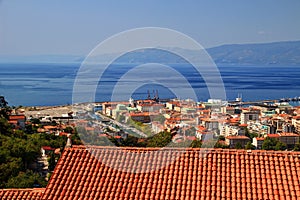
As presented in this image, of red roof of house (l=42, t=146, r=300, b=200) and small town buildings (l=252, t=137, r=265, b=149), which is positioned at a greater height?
red roof of house (l=42, t=146, r=300, b=200)

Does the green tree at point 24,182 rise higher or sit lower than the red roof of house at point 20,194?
lower

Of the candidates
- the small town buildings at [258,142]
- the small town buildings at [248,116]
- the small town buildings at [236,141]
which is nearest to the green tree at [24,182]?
the small town buildings at [236,141]

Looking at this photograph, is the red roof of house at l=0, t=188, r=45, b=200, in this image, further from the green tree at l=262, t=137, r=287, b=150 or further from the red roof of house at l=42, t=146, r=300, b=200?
the green tree at l=262, t=137, r=287, b=150

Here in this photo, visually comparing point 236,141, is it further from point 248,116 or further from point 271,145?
point 248,116

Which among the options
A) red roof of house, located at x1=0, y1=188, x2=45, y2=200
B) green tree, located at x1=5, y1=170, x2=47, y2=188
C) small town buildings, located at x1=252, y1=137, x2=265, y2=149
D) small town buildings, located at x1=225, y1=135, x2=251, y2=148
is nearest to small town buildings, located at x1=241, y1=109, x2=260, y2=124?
small town buildings, located at x1=225, y1=135, x2=251, y2=148

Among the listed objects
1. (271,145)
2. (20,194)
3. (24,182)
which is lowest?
(271,145)

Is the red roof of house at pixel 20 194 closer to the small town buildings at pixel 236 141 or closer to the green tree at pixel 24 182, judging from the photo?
the green tree at pixel 24 182

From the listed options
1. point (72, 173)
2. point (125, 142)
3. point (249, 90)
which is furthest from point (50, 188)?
point (249, 90)

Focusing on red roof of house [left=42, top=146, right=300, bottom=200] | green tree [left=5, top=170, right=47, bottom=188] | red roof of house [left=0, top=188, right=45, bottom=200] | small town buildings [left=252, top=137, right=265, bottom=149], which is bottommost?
small town buildings [left=252, top=137, right=265, bottom=149]

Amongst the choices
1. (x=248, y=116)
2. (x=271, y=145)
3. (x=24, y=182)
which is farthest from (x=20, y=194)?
(x=248, y=116)

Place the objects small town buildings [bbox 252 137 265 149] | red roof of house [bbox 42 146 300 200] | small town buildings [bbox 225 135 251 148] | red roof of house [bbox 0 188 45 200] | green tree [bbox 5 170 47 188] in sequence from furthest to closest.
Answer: small town buildings [bbox 225 135 251 148]
small town buildings [bbox 252 137 265 149]
green tree [bbox 5 170 47 188]
red roof of house [bbox 0 188 45 200]
red roof of house [bbox 42 146 300 200]
